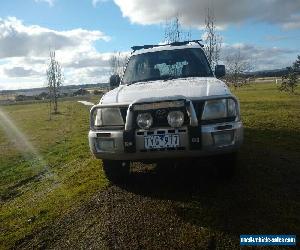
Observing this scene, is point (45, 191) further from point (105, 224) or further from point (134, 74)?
point (105, 224)

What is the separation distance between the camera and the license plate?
4660 mm

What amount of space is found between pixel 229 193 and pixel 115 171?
1.71 m

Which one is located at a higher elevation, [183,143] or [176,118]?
[176,118]

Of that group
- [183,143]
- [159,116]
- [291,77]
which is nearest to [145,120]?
[159,116]

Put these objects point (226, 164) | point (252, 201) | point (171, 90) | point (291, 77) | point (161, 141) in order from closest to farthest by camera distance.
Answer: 1. point (252, 201)
2. point (161, 141)
3. point (171, 90)
4. point (226, 164)
5. point (291, 77)

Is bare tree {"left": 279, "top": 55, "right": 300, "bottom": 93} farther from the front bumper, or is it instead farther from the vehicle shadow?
the front bumper

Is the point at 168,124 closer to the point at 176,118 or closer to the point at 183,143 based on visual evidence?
the point at 176,118

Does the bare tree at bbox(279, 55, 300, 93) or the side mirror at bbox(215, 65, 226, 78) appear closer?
the side mirror at bbox(215, 65, 226, 78)

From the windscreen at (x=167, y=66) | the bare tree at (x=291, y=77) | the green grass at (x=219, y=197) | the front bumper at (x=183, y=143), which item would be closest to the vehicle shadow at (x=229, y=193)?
the green grass at (x=219, y=197)

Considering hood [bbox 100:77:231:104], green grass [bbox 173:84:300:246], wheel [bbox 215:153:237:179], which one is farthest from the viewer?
wheel [bbox 215:153:237:179]

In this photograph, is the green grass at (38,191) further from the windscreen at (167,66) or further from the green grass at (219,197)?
the windscreen at (167,66)

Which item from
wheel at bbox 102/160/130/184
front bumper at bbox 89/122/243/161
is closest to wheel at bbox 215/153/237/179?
front bumper at bbox 89/122/243/161

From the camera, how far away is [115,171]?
18.4ft

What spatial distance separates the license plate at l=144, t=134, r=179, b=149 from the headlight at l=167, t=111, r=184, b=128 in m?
0.14
